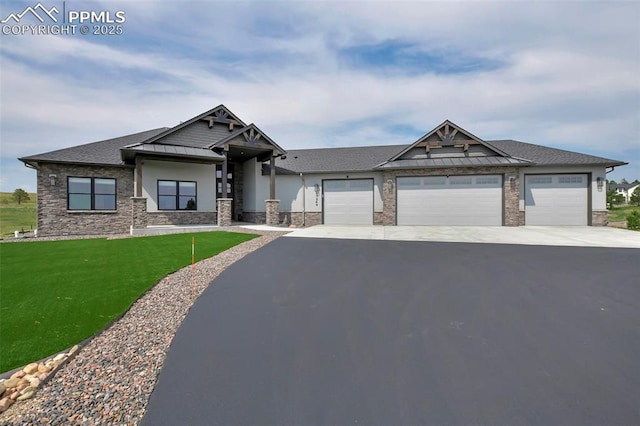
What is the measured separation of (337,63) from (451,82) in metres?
6.00

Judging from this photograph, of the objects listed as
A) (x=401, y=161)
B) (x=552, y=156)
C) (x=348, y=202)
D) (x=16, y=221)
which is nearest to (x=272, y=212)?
(x=348, y=202)

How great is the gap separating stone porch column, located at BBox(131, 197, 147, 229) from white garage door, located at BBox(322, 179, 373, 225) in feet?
32.8

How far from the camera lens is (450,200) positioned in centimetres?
1597

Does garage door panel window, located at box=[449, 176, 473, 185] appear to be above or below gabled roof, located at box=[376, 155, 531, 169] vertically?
below

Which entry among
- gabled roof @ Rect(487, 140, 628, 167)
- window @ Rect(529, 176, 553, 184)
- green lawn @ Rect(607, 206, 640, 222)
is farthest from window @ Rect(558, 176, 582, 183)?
green lawn @ Rect(607, 206, 640, 222)

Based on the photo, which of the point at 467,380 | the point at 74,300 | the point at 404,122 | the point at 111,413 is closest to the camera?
the point at 111,413

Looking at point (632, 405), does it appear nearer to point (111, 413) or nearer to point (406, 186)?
point (111, 413)

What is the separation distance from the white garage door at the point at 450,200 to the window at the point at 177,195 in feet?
39.9

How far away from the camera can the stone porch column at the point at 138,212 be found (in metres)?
13.9

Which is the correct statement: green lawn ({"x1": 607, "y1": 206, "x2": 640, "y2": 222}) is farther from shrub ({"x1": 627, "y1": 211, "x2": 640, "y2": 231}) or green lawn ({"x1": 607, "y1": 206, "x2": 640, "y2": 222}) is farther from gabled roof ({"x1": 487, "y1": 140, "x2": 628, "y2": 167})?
gabled roof ({"x1": 487, "y1": 140, "x2": 628, "y2": 167})

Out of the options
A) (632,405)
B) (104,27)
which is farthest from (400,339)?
(104,27)

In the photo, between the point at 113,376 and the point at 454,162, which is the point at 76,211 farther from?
the point at 454,162

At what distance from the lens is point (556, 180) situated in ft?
50.9

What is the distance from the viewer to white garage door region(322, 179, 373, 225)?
17438 mm
